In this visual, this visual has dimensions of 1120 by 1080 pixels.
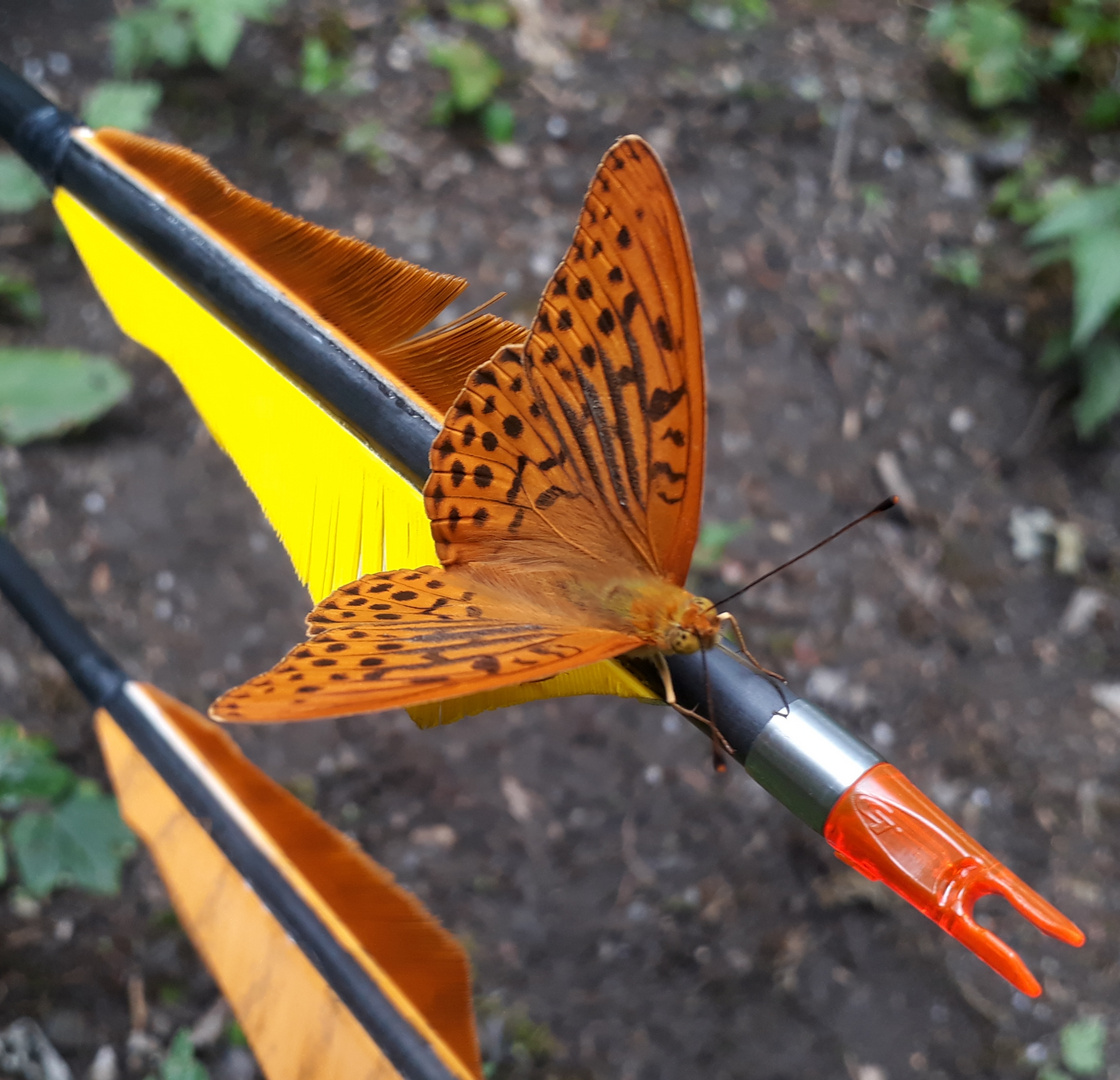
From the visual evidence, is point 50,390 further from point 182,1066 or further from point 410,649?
point 410,649

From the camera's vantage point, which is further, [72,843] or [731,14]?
[731,14]

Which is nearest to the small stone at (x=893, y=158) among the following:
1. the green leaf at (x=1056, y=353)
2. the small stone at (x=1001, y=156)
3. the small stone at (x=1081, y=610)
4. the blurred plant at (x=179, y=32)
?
the small stone at (x=1001, y=156)

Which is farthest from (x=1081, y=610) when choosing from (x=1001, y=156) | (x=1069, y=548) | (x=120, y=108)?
(x=120, y=108)

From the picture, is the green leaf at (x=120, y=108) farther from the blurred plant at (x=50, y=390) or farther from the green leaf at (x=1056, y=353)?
the green leaf at (x=1056, y=353)

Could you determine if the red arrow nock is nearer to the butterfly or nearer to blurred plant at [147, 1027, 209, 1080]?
the butterfly

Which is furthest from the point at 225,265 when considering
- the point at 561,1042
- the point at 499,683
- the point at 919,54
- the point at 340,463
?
the point at 919,54
